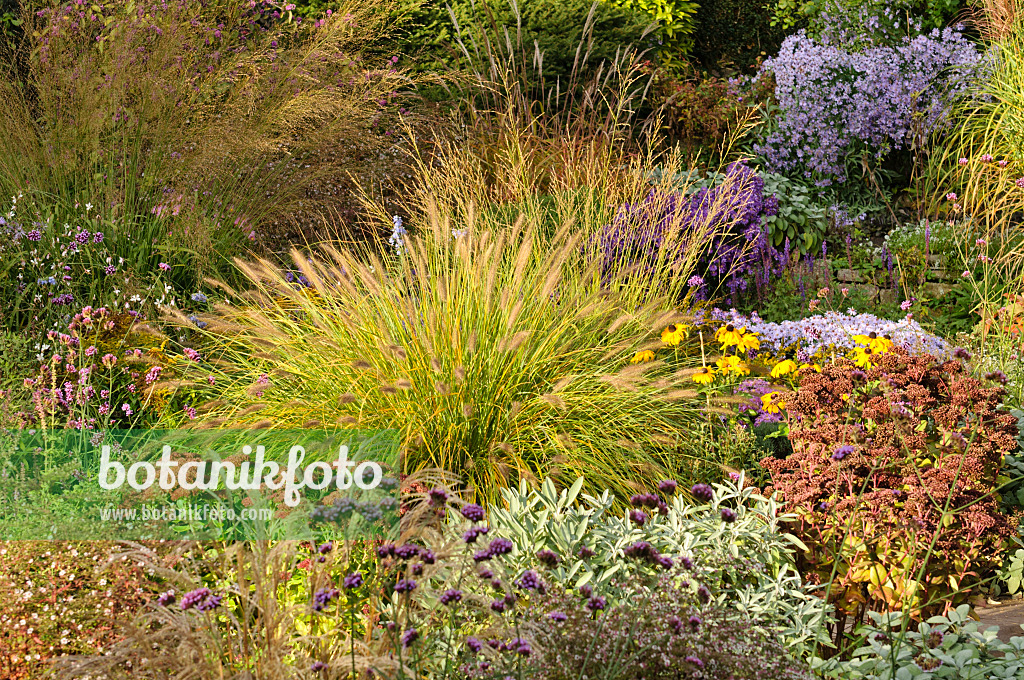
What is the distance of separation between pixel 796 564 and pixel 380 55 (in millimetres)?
7847

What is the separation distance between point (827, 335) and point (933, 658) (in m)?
2.10

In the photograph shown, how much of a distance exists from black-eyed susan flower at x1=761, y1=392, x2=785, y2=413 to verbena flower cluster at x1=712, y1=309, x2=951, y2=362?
0.42 metres

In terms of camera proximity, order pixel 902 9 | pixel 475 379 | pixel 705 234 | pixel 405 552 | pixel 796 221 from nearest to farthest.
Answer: pixel 405 552, pixel 475 379, pixel 705 234, pixel 796 221, pixel 902 9

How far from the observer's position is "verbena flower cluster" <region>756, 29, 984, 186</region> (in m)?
8.49

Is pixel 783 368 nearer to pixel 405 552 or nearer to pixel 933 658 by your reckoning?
pixel 933 658

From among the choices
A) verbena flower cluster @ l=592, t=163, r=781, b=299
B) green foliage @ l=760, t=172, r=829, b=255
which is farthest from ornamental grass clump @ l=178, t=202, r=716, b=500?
green foliage @ l=760, t=172, r=829, b=255

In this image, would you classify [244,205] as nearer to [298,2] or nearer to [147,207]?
[147,207]

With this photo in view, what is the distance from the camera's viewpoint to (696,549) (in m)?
2.95

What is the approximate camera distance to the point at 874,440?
3.25m

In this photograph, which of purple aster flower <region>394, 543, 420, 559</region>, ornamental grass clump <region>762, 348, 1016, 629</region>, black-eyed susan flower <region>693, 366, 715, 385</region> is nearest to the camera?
purple aster flower <region>394, 543, 420, 559</region>

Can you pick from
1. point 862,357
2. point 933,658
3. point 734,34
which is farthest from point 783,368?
point 734,34

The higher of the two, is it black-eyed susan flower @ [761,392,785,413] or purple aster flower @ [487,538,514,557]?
purple aster flower @ [487,538,514,557]

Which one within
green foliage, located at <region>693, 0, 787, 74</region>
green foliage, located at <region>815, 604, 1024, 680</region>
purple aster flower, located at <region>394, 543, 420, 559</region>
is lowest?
green foliage, located at <region>815, 604, 1024, 680</region>

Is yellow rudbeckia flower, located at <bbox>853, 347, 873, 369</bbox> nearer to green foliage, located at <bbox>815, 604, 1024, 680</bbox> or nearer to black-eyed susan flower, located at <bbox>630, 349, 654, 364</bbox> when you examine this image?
black-eyed susan flower, located at <bbox>630, 349, 654, 364</bbox>
